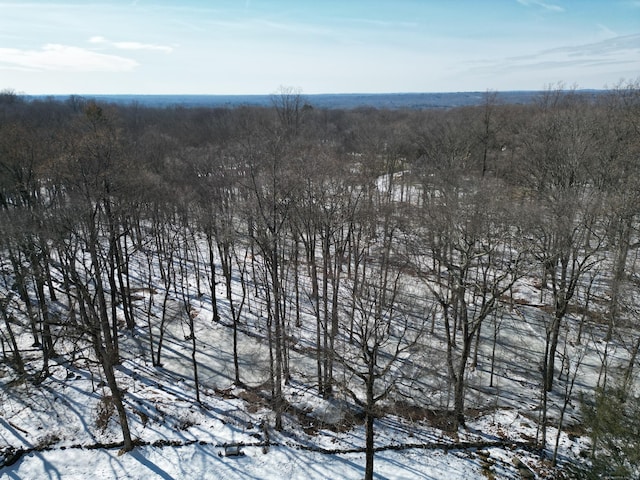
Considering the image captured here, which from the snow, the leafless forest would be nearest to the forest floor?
the snow

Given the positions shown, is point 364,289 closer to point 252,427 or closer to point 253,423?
point 253,423

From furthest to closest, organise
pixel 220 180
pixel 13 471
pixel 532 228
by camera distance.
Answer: pixel 220 180 → pixel 532 228 → pixel 13 471

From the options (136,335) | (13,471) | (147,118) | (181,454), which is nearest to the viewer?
(13,471)

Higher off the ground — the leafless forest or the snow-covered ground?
the leafless forest

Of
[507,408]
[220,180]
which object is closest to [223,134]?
[220,180]

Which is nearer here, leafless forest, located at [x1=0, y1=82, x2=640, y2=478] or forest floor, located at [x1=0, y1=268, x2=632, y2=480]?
forest floor, located at [x1=0, y1=268, x2=632, y2=480]

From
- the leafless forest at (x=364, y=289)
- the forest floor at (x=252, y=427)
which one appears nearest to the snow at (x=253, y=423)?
the forest floor at (x=252, y=427)

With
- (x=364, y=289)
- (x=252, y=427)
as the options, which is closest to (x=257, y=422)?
(x=252, y=427)

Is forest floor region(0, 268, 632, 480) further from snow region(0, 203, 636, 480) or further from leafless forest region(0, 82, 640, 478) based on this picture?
leafless forest region(0, 82, 640, 478)

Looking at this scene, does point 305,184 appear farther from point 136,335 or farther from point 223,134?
point 223,134
